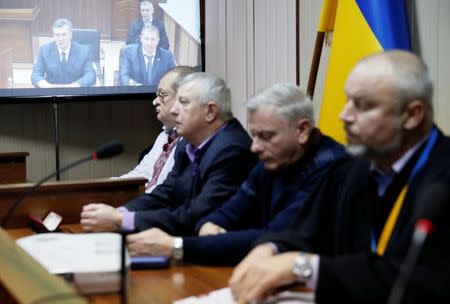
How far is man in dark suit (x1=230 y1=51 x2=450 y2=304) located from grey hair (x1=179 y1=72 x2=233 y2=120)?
4.16 ft

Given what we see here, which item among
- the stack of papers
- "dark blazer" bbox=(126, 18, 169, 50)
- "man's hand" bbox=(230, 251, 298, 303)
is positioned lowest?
the stack of papers

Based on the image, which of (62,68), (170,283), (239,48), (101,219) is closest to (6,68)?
(62,68)

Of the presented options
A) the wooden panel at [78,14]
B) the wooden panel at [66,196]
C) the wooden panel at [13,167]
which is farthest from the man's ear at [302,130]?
the wooden panel at [78,14]

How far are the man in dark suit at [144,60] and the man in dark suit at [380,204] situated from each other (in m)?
4.18

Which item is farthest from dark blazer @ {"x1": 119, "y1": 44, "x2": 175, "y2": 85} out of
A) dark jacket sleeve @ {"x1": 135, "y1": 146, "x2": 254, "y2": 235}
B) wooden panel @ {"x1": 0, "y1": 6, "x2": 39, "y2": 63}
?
dark jacket sleeve @ {"x1": 135, "y1": 146, "x2": 254, "y2": 235}

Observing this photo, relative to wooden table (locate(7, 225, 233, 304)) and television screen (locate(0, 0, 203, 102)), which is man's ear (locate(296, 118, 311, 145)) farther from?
television screen (locate(0, 0, 203, 102))

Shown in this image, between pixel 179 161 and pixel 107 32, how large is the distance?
288cm

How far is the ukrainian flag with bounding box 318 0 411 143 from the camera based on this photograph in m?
3.72

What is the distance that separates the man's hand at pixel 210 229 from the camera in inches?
112

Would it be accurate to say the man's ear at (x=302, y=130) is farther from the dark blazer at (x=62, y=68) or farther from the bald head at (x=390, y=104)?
the dark blazer at (x=62, y=68)

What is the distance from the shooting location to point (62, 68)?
20.1 ft

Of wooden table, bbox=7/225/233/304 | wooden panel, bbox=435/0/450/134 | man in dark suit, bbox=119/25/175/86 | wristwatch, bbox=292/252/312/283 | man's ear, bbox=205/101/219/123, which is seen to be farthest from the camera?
man in dark suit, bbox=119/25/175/86

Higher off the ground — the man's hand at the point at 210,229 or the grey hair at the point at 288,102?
the grey hair at the point at 288,102

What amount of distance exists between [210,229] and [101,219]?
50 cm
